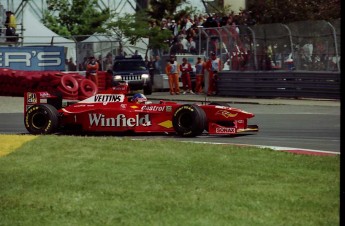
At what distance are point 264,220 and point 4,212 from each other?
2.24 m

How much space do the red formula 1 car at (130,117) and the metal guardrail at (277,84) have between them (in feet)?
23.9

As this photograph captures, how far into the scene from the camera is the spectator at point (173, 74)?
99.9ft

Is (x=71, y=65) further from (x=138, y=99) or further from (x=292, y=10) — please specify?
(x=138, y=99)

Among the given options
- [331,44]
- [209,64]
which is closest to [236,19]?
[209,64]

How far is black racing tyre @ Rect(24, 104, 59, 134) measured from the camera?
48.1 ft

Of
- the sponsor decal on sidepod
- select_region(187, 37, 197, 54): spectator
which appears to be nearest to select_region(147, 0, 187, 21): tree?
select_region(187, 37, 197, 54): spectator

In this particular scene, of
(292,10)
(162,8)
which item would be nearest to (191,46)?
(292,10)

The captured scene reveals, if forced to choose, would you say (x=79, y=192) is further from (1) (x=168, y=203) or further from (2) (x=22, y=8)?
(2) (x=22, y=8)

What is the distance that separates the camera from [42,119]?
1483 centimetres

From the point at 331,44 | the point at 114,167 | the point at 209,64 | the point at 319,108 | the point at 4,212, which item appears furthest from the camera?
the point at 209,64

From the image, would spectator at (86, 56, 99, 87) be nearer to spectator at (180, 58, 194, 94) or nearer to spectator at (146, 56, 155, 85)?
spectator at (146, 56, 155, 85)

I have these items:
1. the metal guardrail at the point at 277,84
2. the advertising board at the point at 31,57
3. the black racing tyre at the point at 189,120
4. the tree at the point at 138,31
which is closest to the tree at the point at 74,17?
the tree at the point at 138,31

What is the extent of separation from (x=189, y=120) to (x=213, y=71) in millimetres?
14691

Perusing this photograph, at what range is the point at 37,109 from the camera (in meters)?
14.8
